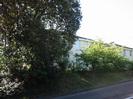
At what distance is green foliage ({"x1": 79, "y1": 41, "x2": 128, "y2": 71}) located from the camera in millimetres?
31984

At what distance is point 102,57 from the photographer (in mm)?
33312

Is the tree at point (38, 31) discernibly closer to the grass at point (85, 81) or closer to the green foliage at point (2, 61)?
the green foliage at point (2, 61)

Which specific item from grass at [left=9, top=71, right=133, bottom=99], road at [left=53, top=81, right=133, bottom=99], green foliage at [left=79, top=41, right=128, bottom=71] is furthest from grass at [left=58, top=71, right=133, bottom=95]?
road at [left=53, top=81, right=133, bottom=99]

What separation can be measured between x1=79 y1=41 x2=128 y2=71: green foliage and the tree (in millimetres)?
10240

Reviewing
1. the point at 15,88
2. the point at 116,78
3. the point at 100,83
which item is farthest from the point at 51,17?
the point at 116,78

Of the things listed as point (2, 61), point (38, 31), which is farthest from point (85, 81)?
point (38, 31)

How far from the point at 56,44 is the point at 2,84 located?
14.9 feet

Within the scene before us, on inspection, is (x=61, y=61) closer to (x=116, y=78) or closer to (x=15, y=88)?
(x=15, y=88)

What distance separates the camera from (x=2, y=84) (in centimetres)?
1998

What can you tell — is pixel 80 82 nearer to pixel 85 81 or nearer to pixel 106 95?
pixel 85 81

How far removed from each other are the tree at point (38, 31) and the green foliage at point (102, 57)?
10.2m

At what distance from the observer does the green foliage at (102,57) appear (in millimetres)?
31984

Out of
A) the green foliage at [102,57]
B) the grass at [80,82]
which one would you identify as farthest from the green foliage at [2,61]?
the green foliage at [102,57]

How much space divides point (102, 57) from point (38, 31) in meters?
A: 15.2
